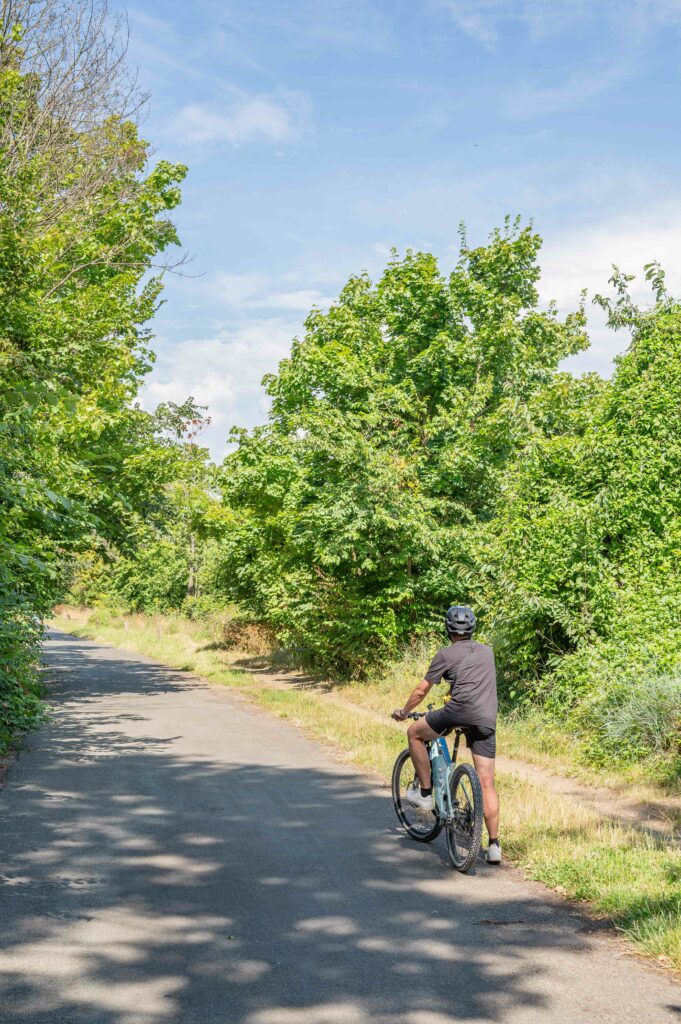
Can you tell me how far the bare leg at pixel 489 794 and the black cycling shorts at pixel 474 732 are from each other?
6 cm

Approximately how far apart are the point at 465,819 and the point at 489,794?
262 mm

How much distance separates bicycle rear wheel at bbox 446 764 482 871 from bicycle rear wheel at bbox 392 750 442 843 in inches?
16.0

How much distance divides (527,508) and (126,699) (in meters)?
10.2

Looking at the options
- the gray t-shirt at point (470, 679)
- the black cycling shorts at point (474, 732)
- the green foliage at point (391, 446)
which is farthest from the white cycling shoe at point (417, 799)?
the green foliage at point (391, 446)

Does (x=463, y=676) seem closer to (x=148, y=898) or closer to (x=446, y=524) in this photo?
(x=148, y=898)

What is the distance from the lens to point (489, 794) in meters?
6.87

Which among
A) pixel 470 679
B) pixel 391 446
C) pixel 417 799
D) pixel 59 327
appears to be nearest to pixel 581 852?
pixel 417 799

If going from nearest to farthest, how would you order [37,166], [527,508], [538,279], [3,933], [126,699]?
[3,933] < [37,166] < [527,508] < [126,699] < [538,279]

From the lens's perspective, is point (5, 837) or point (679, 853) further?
point (5, 837)

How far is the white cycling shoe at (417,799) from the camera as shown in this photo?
24.3 feet

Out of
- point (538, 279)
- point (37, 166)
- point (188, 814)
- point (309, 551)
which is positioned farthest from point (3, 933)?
point (538, 279)

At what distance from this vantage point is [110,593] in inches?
2628

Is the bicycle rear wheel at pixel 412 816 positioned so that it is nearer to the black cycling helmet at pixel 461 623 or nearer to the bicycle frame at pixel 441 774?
the bicycle frame at pixel 441 774

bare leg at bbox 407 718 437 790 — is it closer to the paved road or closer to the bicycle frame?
the bicycle frame
